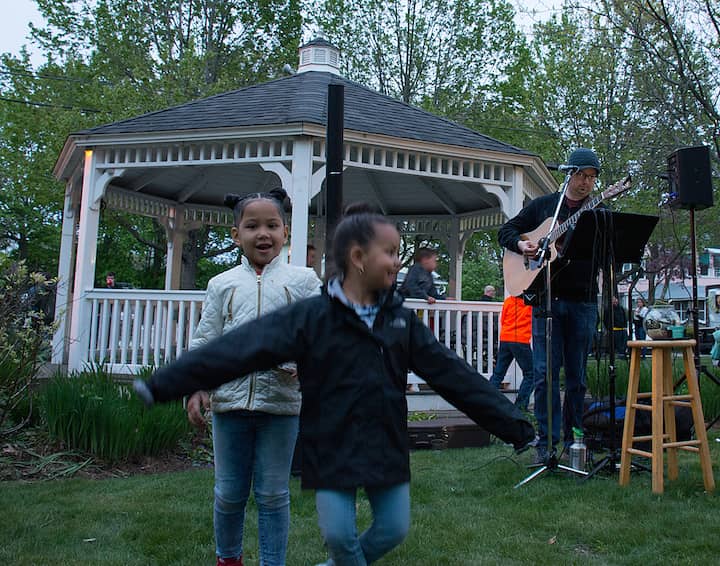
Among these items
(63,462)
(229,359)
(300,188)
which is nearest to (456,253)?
(300,188)

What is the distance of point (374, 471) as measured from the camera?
7.03ft

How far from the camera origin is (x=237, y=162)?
8.64m

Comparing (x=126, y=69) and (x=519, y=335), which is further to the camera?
(x=126, y=69)

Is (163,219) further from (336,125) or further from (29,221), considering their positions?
(29,221)

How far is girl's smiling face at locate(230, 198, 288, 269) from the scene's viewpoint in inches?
116

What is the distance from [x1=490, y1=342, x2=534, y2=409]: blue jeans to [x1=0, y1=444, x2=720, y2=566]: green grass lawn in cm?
300

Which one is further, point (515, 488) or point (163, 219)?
point (163, 219)

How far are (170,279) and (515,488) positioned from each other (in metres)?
9.11

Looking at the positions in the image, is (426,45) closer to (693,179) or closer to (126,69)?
(126,69)

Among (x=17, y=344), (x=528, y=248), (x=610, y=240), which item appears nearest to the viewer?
(x=610, y=240)

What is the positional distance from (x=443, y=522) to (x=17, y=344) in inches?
165

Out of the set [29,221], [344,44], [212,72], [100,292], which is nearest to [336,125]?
[100,292]

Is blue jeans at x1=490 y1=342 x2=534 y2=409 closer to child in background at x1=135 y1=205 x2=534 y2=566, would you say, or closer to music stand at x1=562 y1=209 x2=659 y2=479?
music stand at x1=562 y1=209 x2=659 y2=479

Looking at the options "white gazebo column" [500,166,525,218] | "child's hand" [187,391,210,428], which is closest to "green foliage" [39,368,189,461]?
"child's hand" [187,391,210,428]
